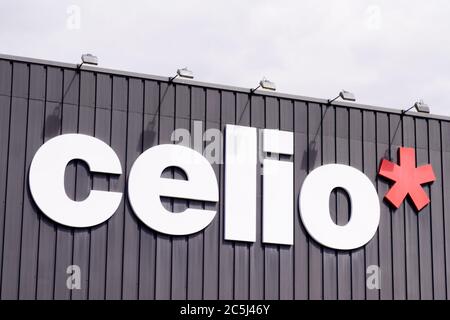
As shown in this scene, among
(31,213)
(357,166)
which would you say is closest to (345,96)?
(357,166)

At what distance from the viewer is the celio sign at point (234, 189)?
78.4ft

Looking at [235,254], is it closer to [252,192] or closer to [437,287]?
[252,192]

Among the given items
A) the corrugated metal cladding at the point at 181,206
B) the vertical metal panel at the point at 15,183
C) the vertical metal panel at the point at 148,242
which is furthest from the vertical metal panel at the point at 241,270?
the vertical metal panel at the point at 15,183

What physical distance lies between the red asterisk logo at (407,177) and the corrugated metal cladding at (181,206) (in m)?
0.24

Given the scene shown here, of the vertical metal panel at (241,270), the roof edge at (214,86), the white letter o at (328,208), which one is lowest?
the vertical metal panel at (241,270)

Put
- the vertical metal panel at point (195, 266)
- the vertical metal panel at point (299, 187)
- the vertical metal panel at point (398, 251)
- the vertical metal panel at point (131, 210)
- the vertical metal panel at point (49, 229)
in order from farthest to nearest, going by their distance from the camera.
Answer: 1. the vertical metal panel at point (398, 251)
2. the vertical metal panel at point (299, 187)
3. the vertical metal panel at point (195, 266)
4. the vertical metal panel at point (131, 210)
5. the vertical metal panel at point (49, 229)

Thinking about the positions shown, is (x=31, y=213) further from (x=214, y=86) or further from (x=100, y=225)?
(x=214, y=86)

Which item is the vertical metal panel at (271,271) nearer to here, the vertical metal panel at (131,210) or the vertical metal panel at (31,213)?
the vertical metal panel at (131,210)

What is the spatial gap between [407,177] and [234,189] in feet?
17.5

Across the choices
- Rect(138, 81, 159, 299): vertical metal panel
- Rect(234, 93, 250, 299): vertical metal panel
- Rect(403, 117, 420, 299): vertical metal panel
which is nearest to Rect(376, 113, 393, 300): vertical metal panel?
Rect(403, 117, 420, 299): vertical metal panel
